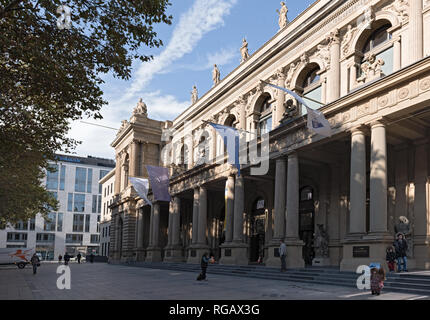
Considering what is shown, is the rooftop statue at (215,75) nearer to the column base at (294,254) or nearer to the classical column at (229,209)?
the classical column at (229,209)

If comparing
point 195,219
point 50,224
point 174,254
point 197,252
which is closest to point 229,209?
point 197,252

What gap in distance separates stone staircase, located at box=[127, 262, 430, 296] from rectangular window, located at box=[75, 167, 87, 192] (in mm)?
81070

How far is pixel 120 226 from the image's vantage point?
5806 cm

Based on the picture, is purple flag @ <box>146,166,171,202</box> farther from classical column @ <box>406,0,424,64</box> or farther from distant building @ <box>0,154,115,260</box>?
distant building @ <box>0,154,115,260</box>

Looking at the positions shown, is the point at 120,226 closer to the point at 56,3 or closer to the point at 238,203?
the point at 238,203

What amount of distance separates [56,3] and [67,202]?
94.7 meters

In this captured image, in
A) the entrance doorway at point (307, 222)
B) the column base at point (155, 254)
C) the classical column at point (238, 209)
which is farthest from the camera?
the column base at point (155, 254)

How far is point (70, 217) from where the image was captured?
101m

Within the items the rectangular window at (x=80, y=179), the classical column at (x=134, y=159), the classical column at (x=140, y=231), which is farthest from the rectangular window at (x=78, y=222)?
the classical column at (x=140, y=231)

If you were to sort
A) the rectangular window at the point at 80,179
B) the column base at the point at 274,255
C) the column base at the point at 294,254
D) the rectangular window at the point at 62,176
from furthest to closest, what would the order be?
the rectangular window at the point at 80,179, the rectangular window at the point at 62,176, the column base at the point at 274,255, the column base at the point at 294,254

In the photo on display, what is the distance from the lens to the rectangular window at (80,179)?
10421 cm

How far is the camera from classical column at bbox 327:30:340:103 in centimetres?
2370

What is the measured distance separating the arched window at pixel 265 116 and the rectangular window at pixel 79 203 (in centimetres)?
8117

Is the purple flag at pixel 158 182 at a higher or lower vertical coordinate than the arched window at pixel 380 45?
lower
